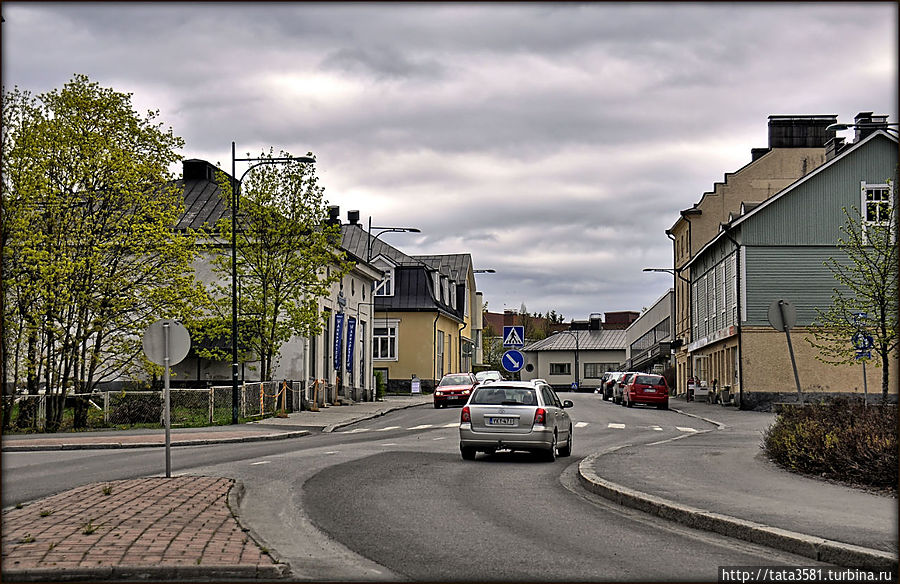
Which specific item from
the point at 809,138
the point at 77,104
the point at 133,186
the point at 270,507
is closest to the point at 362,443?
the point at 270,507

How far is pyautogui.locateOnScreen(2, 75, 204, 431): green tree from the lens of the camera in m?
30.1

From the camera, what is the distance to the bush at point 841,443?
13438 millimetres

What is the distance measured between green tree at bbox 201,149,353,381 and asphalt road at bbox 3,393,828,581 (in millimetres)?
15793

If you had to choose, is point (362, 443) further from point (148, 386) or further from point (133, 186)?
point (148, 386)

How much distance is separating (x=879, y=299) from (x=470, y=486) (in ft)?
64.2

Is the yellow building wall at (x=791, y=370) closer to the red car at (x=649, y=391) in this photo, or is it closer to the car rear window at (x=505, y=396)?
the red car at (x=649, y=391)

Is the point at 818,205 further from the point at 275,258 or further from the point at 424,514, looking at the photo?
the point at 424,514

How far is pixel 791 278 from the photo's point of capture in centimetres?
4419

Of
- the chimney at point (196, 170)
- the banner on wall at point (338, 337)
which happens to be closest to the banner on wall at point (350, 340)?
the banner on wall at point (338, 337)

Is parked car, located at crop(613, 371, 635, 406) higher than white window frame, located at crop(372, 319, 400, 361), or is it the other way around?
white window frame, located at crop(372, 319, 400, 361)

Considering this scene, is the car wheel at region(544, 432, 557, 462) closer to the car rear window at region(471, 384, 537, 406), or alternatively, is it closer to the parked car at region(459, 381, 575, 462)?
the parked car at region(459, 381, 575, 462)

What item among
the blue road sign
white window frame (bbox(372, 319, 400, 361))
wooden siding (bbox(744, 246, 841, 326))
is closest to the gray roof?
white window frame (bbox(372, 319, 400, 361))

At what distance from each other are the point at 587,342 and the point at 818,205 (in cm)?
7113

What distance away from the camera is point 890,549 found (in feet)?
29.5
